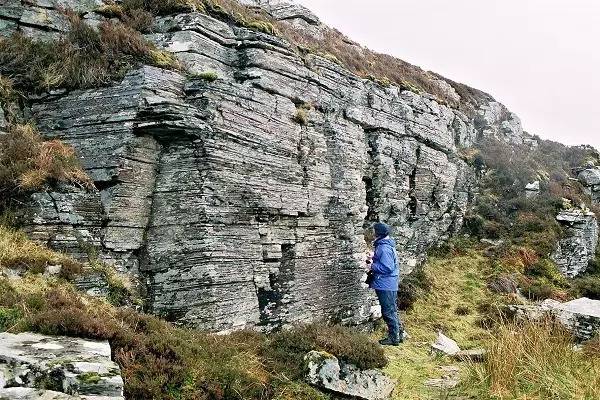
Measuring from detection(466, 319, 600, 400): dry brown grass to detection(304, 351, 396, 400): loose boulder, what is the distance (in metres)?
1.49

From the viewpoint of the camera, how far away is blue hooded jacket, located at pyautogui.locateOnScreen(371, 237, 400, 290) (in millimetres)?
11500

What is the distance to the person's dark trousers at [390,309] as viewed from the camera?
11508 mm

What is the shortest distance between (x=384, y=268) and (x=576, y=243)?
A: 1880 centimetres

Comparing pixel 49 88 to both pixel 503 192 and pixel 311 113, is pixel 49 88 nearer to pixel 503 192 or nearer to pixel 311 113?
pixel 311 113

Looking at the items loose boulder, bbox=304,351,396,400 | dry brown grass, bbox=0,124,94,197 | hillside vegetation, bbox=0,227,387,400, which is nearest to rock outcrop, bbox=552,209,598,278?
hillside vegetation, bbox=0,227,387,400

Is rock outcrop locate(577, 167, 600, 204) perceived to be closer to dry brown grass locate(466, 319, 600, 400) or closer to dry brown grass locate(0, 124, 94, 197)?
dry brown grass locate(466, 319, 600, 400)

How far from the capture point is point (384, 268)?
11.5 m

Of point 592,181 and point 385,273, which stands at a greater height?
point 592,181

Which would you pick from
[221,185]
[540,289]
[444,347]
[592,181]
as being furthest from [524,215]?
[221,185]

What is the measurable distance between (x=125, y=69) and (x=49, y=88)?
199cm

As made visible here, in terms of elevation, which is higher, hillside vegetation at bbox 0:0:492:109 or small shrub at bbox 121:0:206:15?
small shrub at bbox 121:0:206:15

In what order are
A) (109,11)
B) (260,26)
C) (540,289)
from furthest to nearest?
(540,289)
(260,26)
(109,11)

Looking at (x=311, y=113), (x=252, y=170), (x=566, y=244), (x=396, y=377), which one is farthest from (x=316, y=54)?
(x=566, y=244)

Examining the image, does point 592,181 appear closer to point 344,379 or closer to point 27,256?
point 344,379
